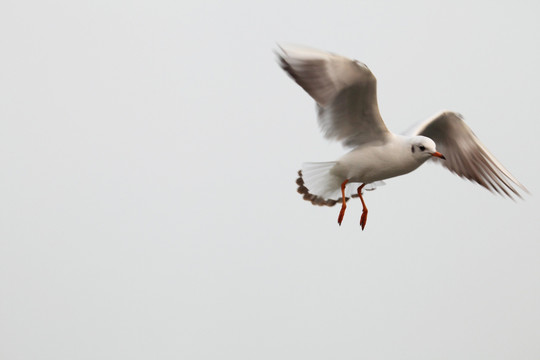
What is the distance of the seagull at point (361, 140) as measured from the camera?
416 centimetres

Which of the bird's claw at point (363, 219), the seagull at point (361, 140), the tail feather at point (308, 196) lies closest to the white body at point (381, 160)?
the seagull at point (361, 140)

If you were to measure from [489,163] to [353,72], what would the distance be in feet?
4.16

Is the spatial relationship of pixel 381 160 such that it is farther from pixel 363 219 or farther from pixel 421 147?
pixel 363 219

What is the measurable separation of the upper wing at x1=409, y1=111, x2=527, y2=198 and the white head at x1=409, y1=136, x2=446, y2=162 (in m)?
0.73

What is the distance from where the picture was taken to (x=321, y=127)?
451 centimetres

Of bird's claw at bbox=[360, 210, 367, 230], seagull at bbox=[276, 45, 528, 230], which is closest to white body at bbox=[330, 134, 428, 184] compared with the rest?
seagull at bbox=[276, 45, 528, 230]

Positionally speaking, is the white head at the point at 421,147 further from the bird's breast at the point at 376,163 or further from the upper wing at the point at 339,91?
the upper wing at the point at 339,91

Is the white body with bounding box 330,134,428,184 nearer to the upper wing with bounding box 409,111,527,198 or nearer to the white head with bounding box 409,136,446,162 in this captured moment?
the white head with bounding box 409,136,446,162

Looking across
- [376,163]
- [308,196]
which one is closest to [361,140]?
[376,163]

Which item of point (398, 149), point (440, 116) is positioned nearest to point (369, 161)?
point (398, 149)

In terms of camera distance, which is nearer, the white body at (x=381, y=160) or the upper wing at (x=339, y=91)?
the upper wing at (x=339, y=91)

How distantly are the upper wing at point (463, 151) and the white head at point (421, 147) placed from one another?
2.39 ft

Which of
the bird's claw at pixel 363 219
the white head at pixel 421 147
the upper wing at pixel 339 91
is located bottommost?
the bird's claw at pixel 363 219

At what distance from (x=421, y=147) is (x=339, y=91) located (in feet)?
1.54
